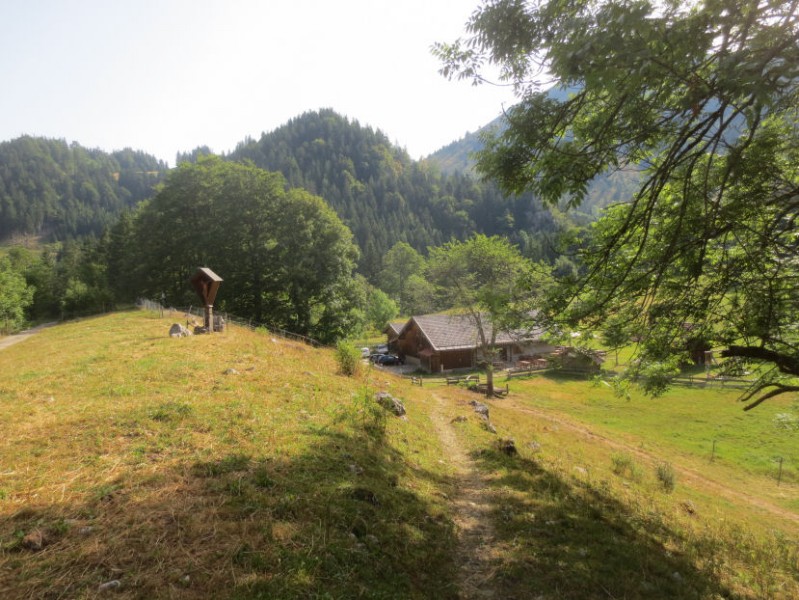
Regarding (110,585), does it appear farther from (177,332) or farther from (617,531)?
(177,332)

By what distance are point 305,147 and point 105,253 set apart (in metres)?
148

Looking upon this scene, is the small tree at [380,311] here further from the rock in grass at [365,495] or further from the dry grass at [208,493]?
the rock in grass at [365,495]

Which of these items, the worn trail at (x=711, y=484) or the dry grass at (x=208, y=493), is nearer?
the dry grass at (x=208, y=493)

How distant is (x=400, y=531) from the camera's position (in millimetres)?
5723

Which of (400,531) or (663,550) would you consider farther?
(663,550)

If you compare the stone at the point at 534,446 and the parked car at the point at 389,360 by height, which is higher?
the stone at the point at 534,446

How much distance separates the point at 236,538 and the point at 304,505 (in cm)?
109

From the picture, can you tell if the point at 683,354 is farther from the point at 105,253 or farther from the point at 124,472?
the point at 105,253

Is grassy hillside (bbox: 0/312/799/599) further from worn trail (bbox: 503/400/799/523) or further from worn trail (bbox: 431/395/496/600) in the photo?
worn trail (bbox: 503/400/799/523)

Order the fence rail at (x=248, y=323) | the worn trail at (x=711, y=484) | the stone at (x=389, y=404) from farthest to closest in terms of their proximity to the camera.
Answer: the fence rail at (x=248, y=323) → the worn trail at (x=711, y=484) → the stone at (x=389, y=404)

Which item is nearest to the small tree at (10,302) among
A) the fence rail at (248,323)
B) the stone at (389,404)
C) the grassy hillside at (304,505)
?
the fence rail at (248,323)

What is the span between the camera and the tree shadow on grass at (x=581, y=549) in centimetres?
543

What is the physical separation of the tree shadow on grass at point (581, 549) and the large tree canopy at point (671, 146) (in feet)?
10.8

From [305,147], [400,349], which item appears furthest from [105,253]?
[305,147]
